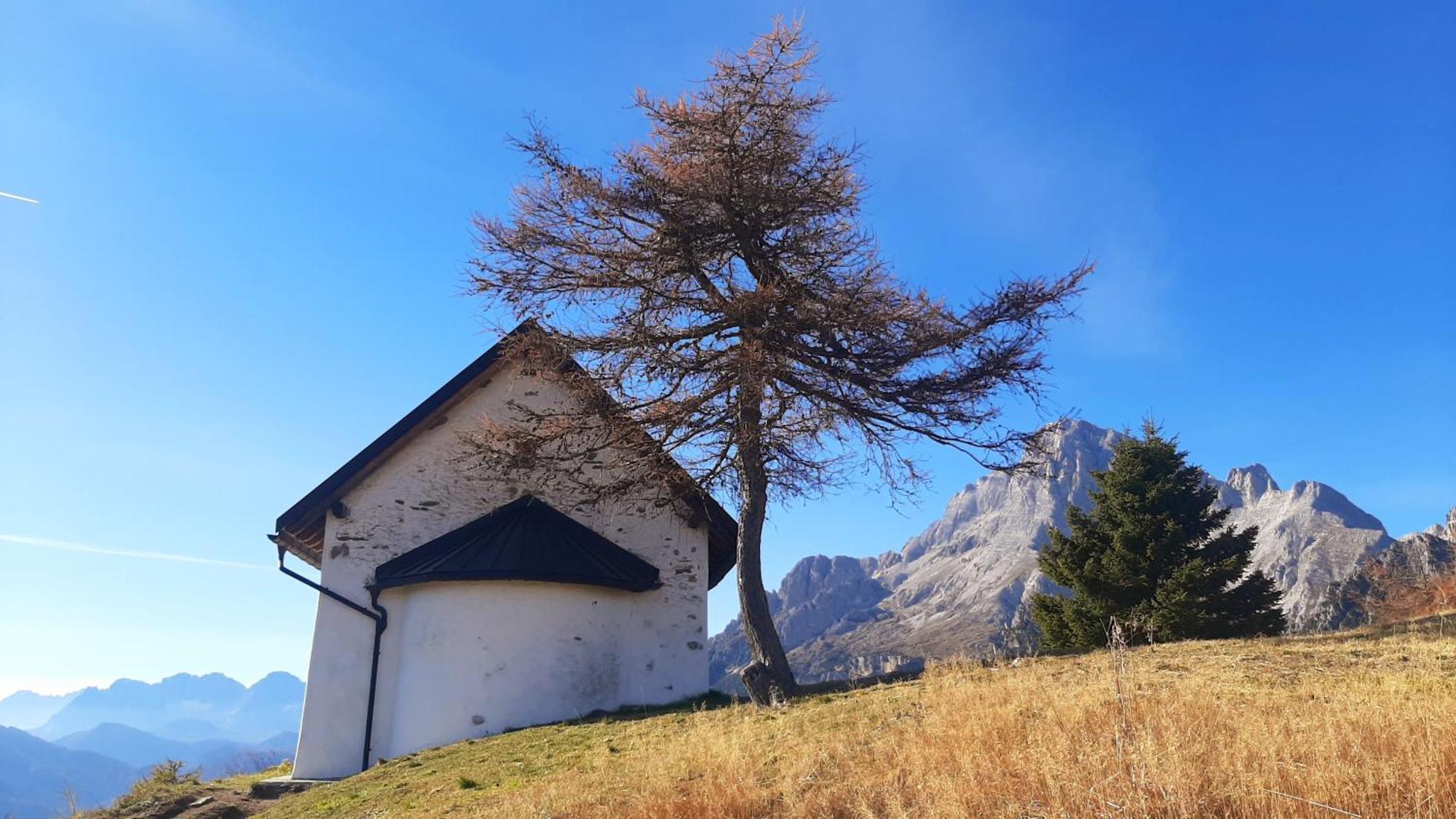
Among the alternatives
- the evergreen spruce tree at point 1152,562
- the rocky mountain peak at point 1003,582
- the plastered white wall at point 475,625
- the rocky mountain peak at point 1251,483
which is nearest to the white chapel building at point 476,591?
the plastered white wall at point 475,625

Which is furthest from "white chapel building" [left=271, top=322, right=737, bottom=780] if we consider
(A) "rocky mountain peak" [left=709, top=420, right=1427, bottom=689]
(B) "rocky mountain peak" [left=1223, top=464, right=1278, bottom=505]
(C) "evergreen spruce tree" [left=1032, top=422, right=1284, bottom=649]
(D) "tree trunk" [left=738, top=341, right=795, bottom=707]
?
(B) "rocky mountain peak" [left=1223, top=464, right=1278, bottom=505]

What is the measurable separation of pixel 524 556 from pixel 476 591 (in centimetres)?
94

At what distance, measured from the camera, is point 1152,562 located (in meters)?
25.5

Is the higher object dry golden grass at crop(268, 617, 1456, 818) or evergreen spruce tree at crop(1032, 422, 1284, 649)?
evergreen spruce tree at crop(1032, 422, 1284, 649)

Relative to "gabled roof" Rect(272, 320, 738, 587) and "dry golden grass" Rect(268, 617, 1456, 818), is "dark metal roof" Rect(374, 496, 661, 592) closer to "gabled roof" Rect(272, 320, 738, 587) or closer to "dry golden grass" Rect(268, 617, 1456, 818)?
"gabled roof" Rect(272, 320, 738, 587)

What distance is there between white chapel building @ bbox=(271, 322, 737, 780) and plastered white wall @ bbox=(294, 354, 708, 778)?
3cm

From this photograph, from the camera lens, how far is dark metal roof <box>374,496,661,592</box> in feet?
49.7

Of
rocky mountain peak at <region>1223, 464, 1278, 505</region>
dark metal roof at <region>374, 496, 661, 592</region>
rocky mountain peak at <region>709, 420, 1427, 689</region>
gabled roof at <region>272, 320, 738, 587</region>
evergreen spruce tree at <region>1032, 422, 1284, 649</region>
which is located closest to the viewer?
dark metal roof at <region>374, 496, 661, 592</region>

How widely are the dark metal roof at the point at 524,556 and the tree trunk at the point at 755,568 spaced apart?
305 centimetres

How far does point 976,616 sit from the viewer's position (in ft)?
510

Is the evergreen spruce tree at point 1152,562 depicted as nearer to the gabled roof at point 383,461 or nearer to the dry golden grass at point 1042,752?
the gabled roof at point 383,461

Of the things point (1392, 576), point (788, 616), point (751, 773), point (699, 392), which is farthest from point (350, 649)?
point (788, 616)

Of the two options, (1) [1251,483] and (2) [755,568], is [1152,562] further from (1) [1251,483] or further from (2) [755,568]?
(1) [1251,483]

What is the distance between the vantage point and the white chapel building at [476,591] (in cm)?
1497
